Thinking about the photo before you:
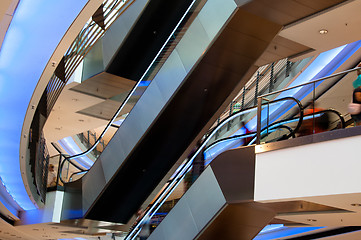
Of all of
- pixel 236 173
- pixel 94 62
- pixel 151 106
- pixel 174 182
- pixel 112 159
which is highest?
pixel 94 62

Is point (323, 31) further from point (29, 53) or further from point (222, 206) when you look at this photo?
point (29, 53)

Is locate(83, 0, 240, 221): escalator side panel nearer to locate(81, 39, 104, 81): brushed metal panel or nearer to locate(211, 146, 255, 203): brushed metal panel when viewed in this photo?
locate(211, 146, 255, 203): brushed metal panel

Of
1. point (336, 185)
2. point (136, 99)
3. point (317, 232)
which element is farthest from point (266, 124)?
point (317, 232)

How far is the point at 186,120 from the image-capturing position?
8.63 meters

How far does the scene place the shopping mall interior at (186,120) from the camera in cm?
576

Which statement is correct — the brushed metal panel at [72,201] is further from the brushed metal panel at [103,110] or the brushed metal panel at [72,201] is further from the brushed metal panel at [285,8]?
the brushed metal panel at [285,8]

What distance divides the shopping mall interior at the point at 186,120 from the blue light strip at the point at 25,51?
2 centimetres

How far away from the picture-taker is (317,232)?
11.6 metres

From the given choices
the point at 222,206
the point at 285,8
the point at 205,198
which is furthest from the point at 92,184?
the point at 285,8

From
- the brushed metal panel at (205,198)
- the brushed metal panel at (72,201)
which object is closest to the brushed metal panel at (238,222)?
the brushed metal panel at (205,198)

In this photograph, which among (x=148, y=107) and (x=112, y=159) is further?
(x=112, y=159)

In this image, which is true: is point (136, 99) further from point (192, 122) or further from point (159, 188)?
point (159, 188)

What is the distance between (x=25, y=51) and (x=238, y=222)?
418 centimetres

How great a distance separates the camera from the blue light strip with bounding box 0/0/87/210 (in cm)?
497
